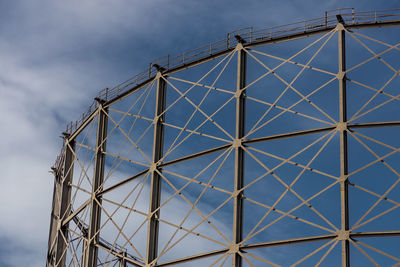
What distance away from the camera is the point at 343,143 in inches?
1089

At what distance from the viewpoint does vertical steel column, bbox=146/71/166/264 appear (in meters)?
31.2

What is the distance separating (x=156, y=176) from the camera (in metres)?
31.9

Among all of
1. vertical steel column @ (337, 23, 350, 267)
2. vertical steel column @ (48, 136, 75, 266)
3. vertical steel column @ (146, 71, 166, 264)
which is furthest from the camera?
vertical steel column @ (48, 136, 75, 266)

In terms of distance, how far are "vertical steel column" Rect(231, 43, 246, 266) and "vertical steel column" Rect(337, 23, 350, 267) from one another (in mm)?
3429

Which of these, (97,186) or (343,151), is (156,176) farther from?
(343,151)

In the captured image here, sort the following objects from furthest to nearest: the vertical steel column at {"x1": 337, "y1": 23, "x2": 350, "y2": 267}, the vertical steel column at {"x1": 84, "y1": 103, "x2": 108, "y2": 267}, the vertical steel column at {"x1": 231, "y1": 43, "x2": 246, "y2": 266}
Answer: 1. the vertical steel column at {"x1": 84, "y1": 103, "x2": 108, "y2": 267}
2. the vertical steel column at {"x1": 231, "y1": 43, "x2": 246, "y2": 266}
3. the vertical steel column at {"x1": 337, "y1": 23, "x2": 350, "y2": 267}

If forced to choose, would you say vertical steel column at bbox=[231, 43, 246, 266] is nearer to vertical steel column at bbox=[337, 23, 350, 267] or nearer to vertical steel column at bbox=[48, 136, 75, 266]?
vertical steel column at bbox=[337, 23, 350, 267]

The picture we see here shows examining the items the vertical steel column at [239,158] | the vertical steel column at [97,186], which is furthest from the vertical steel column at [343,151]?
the vertical steel column at [97,186]

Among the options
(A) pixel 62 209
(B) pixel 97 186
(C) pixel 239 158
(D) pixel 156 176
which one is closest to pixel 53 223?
(A) pixel 62 209

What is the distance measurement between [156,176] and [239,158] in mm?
3770

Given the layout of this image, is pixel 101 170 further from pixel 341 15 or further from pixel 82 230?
pixel 341 15

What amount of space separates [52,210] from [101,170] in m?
6.44

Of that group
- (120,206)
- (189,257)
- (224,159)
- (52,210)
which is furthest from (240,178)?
(52,210)

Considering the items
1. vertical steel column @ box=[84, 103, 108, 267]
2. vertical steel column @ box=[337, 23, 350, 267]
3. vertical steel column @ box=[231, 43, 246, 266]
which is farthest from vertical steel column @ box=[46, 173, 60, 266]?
vertical steel column @ box=[337, 23, 350, 267]
